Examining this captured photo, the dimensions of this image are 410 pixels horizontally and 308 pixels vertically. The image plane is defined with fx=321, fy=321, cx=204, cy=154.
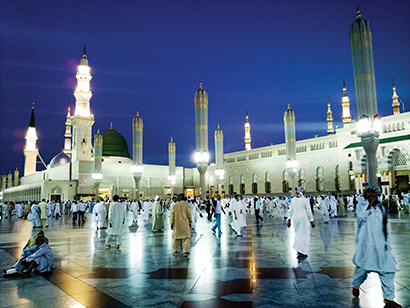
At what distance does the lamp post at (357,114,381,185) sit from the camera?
11.7 meters

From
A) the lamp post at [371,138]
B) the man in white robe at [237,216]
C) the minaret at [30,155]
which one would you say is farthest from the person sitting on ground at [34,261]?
the minaret at [30,155]

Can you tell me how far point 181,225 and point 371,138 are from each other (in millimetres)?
8826

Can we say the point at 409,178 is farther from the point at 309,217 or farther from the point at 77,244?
the point at 77,244

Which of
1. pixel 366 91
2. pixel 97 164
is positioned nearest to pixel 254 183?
pixel 97 164

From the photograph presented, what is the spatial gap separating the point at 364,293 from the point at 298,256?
2122 mm

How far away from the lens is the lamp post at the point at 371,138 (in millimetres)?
11695

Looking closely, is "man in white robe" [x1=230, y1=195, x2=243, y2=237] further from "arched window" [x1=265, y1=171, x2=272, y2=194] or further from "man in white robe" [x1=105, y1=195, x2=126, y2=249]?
"arched window" [x1=265, y1=171, x2=272, y2=194]

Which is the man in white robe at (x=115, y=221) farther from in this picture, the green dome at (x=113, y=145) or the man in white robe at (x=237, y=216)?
the green dome at (x=113, y=145)

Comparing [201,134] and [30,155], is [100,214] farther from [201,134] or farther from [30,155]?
[30,155]

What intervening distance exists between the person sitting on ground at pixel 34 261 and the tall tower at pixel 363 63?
469 inches

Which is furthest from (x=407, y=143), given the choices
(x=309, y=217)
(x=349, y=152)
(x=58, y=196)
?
(x=58, y=196)

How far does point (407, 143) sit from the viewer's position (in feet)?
83.3

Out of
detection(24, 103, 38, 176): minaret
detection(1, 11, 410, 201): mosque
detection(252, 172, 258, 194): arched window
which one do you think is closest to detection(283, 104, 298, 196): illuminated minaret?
detection(1, 11, 410, 201): mosque

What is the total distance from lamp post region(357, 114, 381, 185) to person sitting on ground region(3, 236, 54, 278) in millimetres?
10951
